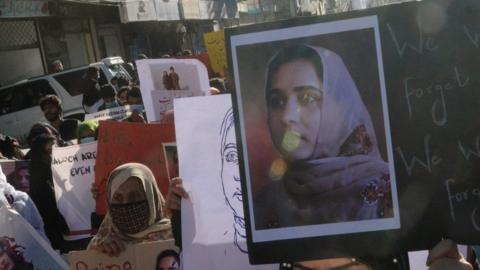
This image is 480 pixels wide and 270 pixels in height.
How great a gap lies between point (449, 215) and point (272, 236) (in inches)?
17.5

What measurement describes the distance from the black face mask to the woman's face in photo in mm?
1172

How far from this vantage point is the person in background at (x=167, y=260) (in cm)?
241

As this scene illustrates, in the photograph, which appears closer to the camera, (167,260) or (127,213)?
(167,260)

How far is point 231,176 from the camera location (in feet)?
7.18

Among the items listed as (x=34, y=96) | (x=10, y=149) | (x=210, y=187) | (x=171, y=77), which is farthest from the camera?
(x=34, y=96)

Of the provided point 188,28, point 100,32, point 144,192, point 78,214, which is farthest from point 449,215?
point 188,28

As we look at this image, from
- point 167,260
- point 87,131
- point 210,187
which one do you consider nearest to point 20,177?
point 87,131

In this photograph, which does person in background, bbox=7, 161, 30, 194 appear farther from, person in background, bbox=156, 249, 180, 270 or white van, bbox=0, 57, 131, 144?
white van, bbox=0, 57, 131, 144

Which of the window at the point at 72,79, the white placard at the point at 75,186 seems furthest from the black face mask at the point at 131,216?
the window at the point at 72,79

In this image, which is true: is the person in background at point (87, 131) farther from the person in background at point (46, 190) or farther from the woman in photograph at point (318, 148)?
the woman in photograph at point (318, 148)

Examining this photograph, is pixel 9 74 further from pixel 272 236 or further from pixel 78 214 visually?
pixel 272 236

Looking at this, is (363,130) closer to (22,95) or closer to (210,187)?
(210,187)

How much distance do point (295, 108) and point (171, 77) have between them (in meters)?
3.51

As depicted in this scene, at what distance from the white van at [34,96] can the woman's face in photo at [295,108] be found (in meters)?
11.3
